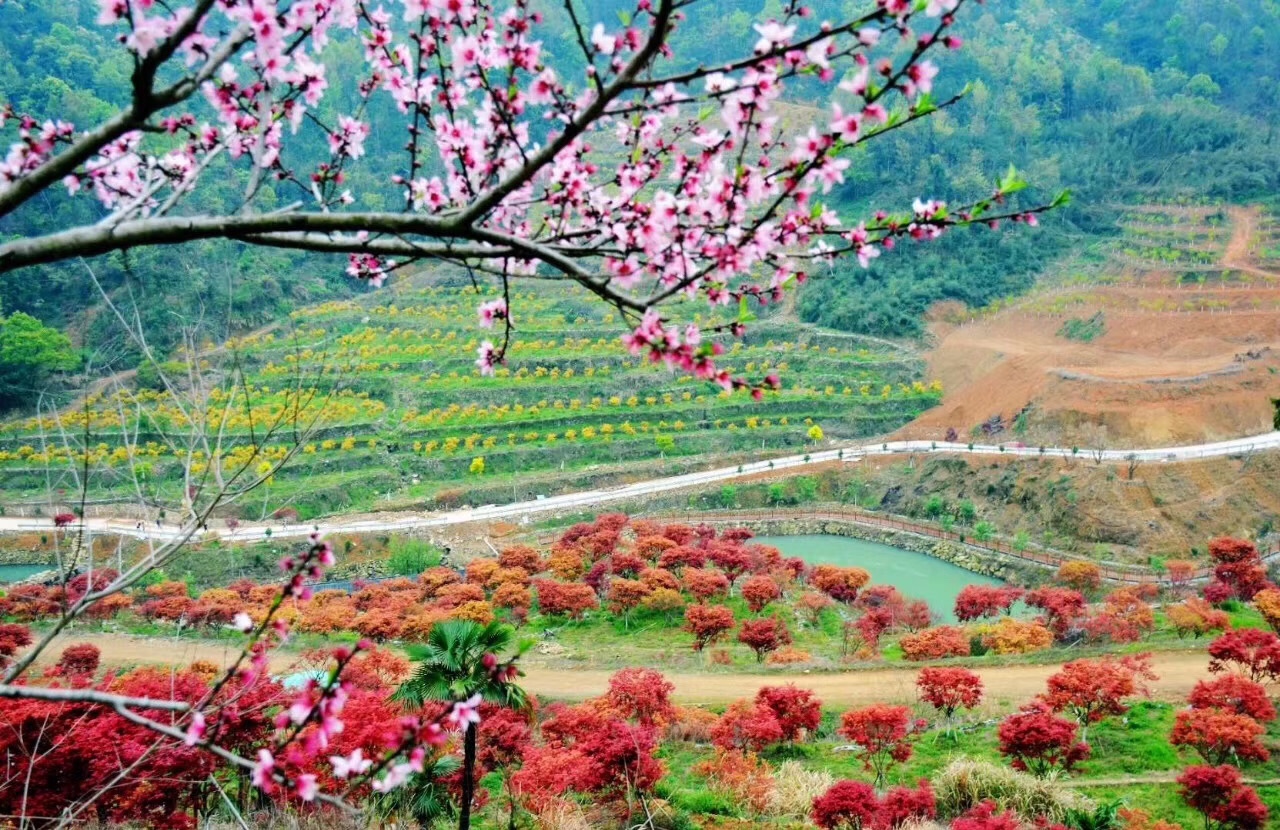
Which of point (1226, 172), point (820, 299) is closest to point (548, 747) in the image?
point (820, 299)

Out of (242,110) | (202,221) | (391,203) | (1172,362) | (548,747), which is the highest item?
(391,203)

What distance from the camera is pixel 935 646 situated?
16.3 meters

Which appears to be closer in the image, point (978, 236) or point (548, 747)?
point (548, 747)

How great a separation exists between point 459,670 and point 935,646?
1164 cm

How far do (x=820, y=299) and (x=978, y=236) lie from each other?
36.1 ft

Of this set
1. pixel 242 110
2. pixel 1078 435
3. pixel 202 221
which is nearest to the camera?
pixel 202 221

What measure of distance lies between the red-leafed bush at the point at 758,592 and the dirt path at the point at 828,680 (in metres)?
3.56

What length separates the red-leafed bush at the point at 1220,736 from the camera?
10.3 m

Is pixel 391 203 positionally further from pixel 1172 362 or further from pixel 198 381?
pixel 198 381

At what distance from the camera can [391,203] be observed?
2301 inches

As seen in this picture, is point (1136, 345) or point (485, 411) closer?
point (485, 411)

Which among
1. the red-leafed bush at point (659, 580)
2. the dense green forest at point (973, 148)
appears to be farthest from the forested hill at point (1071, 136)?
the red-leafed bush at point (659, 580)

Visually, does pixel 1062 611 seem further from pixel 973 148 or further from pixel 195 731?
pixel 973 148

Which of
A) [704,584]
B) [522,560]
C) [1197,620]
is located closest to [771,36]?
[1197,620]
